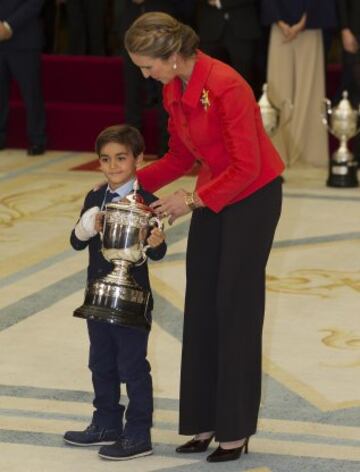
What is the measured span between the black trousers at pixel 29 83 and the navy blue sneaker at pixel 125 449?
7.27m

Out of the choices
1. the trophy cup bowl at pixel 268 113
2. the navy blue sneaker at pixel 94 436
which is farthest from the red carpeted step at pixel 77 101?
the navy blue sneaker at pixel 94 436

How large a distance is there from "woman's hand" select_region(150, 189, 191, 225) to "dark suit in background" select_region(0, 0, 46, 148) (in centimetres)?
727

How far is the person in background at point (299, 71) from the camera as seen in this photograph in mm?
10812

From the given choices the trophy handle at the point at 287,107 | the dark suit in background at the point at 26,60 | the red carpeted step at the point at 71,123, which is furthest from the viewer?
the red carpeted step at the point at 71,123

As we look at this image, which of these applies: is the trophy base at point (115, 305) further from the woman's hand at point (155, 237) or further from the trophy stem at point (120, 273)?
the woman's hand at point (155, 237)

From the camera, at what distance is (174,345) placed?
611cm

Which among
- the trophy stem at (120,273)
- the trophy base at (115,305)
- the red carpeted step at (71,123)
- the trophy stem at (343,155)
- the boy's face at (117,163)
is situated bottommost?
the red carpeted step at (71,123)

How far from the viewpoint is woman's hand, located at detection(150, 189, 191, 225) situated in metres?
4.34

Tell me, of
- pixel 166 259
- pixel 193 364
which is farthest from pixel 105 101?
pixel 193 364

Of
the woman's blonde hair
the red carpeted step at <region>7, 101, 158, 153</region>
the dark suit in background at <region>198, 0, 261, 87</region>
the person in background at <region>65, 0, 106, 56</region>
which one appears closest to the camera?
the woman's blonde hair

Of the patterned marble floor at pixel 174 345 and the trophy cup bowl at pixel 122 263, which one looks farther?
the patterned marble floor at pixel 174 345

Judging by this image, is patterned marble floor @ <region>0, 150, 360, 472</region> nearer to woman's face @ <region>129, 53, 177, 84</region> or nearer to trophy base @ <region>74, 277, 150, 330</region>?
trophy base @ <region>74, 277, 150, 330</region>

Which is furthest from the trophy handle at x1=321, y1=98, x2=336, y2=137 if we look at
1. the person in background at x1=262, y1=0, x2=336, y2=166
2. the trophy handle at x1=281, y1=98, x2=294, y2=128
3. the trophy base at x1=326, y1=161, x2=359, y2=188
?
the person in background at x1=262, y1=0, x2=336, y2=166

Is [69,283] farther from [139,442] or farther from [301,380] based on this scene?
[139,442]
